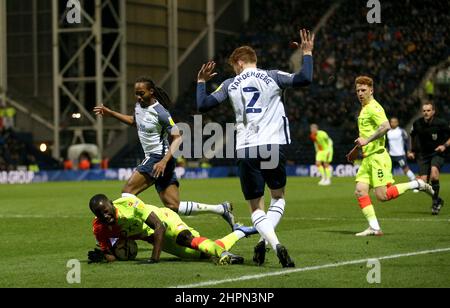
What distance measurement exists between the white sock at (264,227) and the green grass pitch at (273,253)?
1.05 ft

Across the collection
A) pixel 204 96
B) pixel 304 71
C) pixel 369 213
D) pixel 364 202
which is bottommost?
pixel 369 213

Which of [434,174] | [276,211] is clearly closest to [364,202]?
[276,211]

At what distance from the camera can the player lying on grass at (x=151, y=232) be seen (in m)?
11.2

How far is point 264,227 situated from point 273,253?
1.71 meters

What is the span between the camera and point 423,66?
153 feet

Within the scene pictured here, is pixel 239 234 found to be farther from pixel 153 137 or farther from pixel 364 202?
pixel 364 202

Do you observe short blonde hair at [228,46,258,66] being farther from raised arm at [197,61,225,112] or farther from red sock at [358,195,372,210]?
red sock at [358,195,372,210]

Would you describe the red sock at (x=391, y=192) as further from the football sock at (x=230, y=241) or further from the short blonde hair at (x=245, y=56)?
the short blonde hair at (x=245, y=56)

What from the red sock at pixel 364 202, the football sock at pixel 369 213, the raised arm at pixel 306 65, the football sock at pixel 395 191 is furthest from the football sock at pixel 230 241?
the football sock at pixel 395 191

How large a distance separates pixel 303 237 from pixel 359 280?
17.2 feet

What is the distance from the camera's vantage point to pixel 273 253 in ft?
41.3

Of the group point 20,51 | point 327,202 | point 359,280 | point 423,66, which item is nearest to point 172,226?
point 359,280
